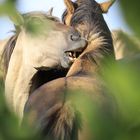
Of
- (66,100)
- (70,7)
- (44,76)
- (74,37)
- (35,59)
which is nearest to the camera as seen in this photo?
(66,100)

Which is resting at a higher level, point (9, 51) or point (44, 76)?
point (9, 51)

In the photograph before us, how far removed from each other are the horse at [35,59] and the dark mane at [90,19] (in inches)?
12.3

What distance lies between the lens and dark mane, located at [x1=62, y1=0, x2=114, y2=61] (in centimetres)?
285

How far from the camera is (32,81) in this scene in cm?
269

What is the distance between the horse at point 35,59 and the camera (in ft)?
7.91

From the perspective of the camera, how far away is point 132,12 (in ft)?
1.00

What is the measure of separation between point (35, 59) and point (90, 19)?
1.69 ft

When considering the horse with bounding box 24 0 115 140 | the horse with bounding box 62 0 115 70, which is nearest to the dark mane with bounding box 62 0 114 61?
the horse with bounding box 62 0 115 70

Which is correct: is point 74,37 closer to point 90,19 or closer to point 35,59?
point 35,59

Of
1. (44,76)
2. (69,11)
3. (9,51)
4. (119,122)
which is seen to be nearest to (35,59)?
(44,76)

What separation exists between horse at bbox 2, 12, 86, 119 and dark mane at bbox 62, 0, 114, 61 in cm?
31

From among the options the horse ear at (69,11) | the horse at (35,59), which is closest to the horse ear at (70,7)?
the horse ear at (69,11)

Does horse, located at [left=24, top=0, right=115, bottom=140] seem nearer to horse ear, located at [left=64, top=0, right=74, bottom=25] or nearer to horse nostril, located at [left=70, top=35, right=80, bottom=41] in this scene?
horse nostril, located at [left=70, top=35, right=80, bottom=41]

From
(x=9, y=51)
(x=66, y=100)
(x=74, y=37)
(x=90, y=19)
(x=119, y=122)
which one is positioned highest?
(x=119, y=122)
